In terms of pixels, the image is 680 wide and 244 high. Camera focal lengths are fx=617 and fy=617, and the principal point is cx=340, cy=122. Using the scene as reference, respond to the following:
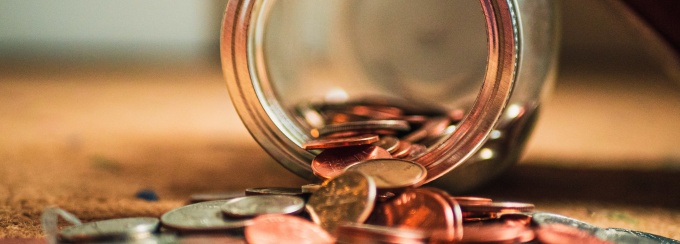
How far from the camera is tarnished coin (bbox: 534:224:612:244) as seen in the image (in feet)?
2.27

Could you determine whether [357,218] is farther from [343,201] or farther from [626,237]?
[626,237]

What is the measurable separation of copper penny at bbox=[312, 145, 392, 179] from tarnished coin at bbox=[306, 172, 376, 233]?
74 millimetres

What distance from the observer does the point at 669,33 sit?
0.93 m

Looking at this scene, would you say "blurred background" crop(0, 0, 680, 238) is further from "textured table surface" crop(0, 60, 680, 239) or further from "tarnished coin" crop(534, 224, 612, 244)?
A: "tarnished coin" crop(534, 224, 612, 244)

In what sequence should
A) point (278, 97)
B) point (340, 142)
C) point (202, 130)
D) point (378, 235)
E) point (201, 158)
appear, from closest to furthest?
1. point (378, 235)
2. point (340, 142)
3. point (278, 97)
4. point (201, 158)
5. point (202, 130)

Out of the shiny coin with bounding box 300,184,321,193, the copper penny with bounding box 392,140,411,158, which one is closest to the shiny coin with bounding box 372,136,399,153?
the copper penny with bounding box 392,140,411,158

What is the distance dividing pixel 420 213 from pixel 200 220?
26 centimetres

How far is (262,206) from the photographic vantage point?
0.75 metres

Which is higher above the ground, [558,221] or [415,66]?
[415,66]

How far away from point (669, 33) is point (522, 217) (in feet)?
1.32

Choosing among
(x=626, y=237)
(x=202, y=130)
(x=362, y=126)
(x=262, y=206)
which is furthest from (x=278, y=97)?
(x=202, y=130)

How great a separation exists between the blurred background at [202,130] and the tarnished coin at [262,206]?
0.23 m

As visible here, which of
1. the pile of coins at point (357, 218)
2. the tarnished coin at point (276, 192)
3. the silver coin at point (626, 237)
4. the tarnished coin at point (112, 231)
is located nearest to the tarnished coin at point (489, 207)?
the pile of coins at point (357, 218)

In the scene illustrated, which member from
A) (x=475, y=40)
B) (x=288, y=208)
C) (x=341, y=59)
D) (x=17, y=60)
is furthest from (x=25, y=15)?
(x=288, y=208)
